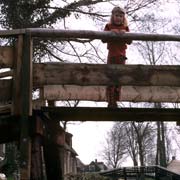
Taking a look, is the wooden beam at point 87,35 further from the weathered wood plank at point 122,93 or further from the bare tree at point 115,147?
the bare tree at point 115,147

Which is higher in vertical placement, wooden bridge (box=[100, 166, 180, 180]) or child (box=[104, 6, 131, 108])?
child (box=[104, 6, 131, 108])

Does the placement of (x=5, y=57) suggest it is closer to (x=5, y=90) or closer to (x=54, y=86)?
(x=5, y=90)

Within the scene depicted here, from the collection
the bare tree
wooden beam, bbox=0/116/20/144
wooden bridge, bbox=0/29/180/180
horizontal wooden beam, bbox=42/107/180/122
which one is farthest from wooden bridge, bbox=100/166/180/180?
the bare tree

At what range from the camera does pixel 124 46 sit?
24.3 ft

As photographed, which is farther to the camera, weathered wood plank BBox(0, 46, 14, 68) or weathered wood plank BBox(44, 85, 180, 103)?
weathered wood plank BBox(44, 85, 180, 103)

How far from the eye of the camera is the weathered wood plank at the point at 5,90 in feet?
21.8

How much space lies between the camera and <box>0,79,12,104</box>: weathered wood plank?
6.66 meters

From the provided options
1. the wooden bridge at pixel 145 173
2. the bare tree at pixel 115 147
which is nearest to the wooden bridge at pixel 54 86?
the wooden bridge at pixel 145 173

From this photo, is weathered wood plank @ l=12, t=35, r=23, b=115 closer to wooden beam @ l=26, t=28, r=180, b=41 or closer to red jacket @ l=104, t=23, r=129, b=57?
wooden beam @ l=26, t=28, r=180, b=41

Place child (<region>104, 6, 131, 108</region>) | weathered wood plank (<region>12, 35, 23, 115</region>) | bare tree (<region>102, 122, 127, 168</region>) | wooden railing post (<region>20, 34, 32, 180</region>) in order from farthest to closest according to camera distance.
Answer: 1. bare tree (<region>102, 122, 127, 168</region>)
2. child (<region>104, 6, 131, 108</region>)
3. weathered wood plank (<region>12, 35, 23, 115</region>)
4. wooden railing post (<region>20, 34, 32, 180</region>)

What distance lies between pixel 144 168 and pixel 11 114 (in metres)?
8.64

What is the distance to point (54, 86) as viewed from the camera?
682cm

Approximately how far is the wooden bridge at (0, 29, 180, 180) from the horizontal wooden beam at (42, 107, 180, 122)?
0.01m

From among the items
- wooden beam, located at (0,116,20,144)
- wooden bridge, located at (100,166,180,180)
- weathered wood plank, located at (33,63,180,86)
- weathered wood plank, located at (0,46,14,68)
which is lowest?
wooden beam, located at (0,116,20,144)
